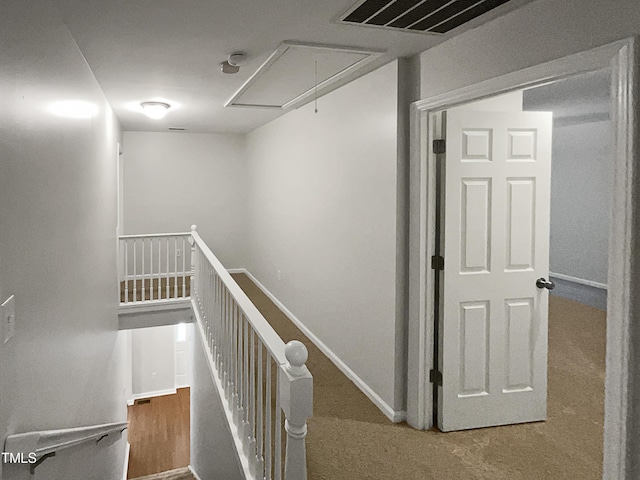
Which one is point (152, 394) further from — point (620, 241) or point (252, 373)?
point (620, 241)

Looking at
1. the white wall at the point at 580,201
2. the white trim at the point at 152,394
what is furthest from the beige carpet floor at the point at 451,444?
the white trim at the point at 152,394

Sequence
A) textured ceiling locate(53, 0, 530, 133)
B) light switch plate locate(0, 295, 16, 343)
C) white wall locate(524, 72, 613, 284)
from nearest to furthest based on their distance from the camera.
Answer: light switch plate locate(0, 295, 16, 343) → textured ceiling locate(53, 0, 530, 133) → white wall locate(524, 72, 613, 284)

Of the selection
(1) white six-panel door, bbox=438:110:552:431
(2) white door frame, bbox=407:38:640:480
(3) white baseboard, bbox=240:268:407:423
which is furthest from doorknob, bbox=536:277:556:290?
(2) white door frame, bbox=407:38:640:480

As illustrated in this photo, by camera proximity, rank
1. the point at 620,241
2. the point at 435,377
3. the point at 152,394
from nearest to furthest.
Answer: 1. the point at 620,241
2. the point at 435,377
3. the point at 152,394

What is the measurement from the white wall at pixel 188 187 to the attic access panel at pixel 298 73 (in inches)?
123

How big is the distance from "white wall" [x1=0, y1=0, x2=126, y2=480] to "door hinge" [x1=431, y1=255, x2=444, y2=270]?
2.09 meters

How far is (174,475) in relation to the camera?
6527 mm

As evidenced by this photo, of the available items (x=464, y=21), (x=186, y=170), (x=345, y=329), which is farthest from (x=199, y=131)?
(x=464, y=21)

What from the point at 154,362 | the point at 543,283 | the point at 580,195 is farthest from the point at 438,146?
the point at 154,362

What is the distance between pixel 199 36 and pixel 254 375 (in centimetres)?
190

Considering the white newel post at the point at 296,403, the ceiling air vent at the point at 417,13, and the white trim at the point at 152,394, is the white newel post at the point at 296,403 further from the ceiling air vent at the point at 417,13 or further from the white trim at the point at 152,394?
the white trim at the point at 152,394

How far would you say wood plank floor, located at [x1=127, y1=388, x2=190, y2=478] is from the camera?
286 inches

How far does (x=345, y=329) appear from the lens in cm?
399

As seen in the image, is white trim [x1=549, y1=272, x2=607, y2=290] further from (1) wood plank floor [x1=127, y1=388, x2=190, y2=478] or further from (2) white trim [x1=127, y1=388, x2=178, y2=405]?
(2) white trim [x1=127, y1=388, x2=178, y2=405]
